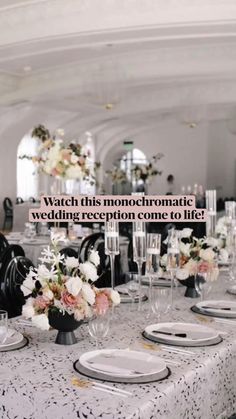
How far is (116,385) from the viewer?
199 centimetres

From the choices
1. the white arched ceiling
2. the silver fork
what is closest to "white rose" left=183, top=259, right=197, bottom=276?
the silver fork

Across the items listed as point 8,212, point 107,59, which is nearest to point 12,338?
point 107,59

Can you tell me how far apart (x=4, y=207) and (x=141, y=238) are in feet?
39.6

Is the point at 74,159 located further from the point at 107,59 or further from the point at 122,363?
the point at 107,59

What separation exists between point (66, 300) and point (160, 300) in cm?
59

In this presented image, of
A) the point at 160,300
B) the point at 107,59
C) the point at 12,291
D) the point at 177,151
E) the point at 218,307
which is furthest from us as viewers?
the point at 177,151

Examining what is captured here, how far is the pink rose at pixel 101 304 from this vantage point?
7.68 feet

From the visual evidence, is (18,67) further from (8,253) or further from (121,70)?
(8,253)

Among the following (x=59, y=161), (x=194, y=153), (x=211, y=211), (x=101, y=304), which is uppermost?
(x=194, y=153)

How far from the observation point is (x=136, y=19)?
6328 millimetres

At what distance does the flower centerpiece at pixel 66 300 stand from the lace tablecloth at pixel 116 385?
113mm

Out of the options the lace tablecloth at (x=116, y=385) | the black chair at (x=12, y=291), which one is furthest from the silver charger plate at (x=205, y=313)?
the black chair at (x=12, y=291)

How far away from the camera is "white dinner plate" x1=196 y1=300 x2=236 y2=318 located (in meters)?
2.97

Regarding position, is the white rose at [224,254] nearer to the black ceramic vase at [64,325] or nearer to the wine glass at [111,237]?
the wine glass at [111,237]
